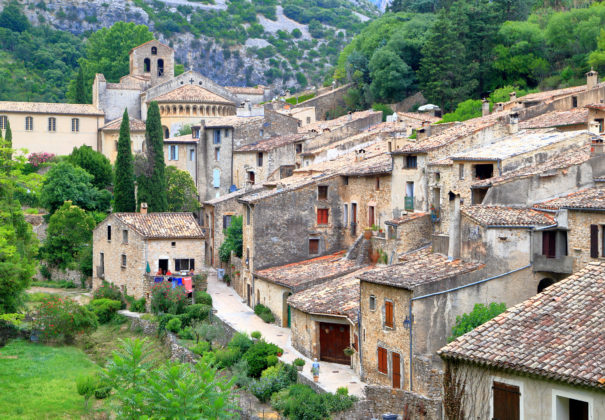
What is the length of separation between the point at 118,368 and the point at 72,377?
13.8 m

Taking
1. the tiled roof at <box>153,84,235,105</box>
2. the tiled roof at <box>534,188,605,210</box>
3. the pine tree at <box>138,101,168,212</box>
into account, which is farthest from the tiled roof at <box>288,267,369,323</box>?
the tiled roof at <box>153,84,235,105</box>

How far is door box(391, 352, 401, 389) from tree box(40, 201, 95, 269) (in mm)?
34361

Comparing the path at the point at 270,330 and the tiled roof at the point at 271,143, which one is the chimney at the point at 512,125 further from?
the tiled roof at the point at 271,143

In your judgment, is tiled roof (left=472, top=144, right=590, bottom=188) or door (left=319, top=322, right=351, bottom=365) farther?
door (left=319, top=322, right=351, bottom=365)

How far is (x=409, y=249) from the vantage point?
42.8 metres

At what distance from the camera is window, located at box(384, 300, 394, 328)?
3403 cm

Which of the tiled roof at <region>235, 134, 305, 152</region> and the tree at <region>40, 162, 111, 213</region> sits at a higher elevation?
the tiled roof at <region>235, 134, 305, 152</region>

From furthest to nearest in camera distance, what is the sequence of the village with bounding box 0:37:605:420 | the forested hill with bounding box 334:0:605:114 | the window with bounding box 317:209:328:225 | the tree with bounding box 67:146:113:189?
the tree with bounding box 67:146:113:189, the forested hill with bounding box 334:0:605:114, the window with bounding box 317:209:328:225, the village with bounding box 0:37:605:420

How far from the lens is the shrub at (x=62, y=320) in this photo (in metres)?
50.0

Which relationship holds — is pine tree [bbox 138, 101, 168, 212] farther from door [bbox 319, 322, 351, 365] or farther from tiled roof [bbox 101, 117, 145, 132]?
door [bbox 319, 322, 351, 365]

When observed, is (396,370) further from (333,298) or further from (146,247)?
(146,247)

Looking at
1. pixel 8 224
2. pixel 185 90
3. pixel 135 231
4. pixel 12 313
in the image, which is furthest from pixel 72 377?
pixel 185 90

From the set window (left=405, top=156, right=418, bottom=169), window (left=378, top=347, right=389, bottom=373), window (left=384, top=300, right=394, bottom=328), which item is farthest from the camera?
window (left=405, top=156, right=418, bottom=169)

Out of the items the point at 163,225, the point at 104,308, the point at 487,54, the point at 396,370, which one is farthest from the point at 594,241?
the point at 487,54
